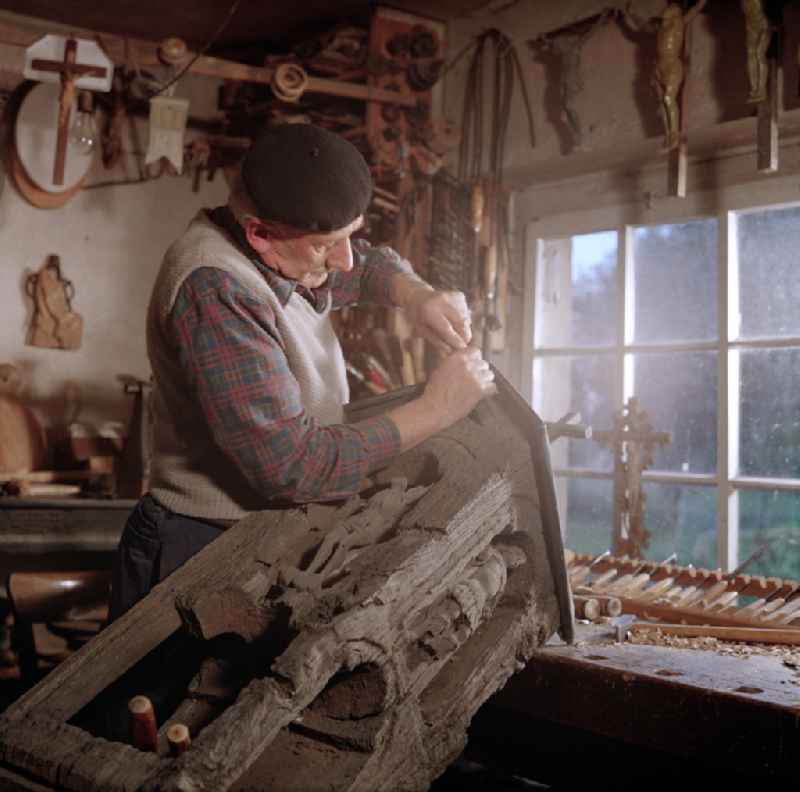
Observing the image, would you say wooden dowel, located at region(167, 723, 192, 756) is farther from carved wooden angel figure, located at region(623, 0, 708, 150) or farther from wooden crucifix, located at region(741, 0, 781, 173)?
carved wooden angel figure, located at region(623, 0, 708, 150)

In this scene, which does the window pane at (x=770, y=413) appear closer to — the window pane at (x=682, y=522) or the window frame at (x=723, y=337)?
the window frame at (x=723, y=337)

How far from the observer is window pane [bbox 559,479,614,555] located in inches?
159

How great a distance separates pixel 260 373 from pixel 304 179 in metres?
0.36

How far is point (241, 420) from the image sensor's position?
1.57m

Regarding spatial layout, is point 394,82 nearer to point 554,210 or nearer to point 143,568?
point 554,210

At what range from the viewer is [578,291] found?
4.23 meters

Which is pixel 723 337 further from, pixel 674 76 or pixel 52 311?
pixel 52 311

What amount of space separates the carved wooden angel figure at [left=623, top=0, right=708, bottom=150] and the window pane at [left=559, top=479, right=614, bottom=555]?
155cm

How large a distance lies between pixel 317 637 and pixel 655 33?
325 cm

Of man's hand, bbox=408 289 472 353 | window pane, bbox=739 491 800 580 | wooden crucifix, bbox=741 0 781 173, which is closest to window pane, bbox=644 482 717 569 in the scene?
window pane, bbox=739 491 800 580

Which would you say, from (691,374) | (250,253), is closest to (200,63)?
(691,374)

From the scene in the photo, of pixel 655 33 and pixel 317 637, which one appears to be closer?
pixel 317 637

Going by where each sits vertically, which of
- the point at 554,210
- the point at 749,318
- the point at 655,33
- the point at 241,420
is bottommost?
the point at 241,420

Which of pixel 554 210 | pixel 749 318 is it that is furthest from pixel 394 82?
pixel 749 318
